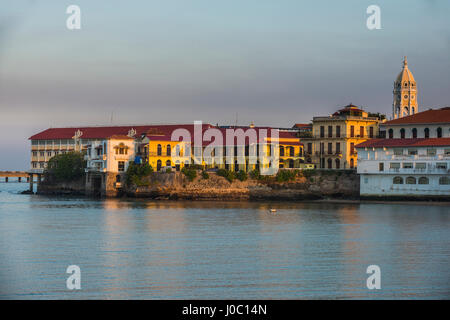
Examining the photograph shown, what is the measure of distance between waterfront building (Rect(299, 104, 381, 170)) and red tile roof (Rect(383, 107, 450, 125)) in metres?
4.94

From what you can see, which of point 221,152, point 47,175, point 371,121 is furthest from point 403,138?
point 47,175

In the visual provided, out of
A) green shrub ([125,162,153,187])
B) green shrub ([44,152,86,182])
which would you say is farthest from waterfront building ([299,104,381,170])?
green shrub ([44,152,86,182])

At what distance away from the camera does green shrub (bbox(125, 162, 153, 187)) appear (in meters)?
82.1

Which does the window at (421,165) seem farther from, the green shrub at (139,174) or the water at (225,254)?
the green shrub at (139,174)

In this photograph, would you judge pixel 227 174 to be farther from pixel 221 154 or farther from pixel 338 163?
pixel 338 163

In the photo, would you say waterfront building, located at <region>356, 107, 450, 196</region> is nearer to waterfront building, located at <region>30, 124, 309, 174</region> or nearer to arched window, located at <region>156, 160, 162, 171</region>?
waterfront building, located at <region>30, 124, 309, 174</region>

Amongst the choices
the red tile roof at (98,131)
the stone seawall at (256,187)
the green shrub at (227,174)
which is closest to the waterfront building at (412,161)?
the stone seawall at (256,187)

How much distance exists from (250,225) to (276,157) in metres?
36.1

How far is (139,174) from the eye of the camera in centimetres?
8250

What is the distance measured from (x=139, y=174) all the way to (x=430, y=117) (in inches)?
1246

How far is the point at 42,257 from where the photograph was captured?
33.7 metres

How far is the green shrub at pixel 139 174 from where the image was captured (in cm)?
8207

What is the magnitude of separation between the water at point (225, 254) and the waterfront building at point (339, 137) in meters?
26.1
